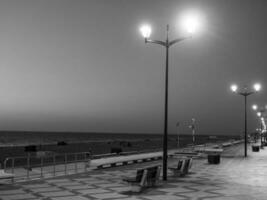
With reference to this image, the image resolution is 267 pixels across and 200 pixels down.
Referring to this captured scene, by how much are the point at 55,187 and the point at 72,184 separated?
91 cm

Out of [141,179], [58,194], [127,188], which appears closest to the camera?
[58,194]

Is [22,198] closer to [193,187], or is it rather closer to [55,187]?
[55,187]

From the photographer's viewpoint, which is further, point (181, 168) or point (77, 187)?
point (181, 168)

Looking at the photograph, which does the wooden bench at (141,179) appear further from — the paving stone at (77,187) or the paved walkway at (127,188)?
the paving stone at (77,187)

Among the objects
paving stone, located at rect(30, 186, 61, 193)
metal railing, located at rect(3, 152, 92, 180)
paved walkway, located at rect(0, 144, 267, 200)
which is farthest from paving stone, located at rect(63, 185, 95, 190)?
metal railing, located at rect(3, 152, 92, 180)

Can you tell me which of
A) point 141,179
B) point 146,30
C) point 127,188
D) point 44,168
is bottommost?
point 44,168

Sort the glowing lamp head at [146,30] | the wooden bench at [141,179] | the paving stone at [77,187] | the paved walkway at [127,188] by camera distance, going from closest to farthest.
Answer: the paved walkway at [127,188] < the wooden bench at [141,179] < the paving stone at [77,187] < the glowing lamp head at [146,30]

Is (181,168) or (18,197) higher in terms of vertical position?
(181,168)

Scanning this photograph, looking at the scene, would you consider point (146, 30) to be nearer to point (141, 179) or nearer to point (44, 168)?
point (141, 179)

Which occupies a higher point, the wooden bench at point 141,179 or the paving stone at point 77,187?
the wooden bench at point 141,179

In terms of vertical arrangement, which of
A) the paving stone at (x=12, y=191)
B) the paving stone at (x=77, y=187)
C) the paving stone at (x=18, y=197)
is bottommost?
the paving stone at (x=18, y=197)

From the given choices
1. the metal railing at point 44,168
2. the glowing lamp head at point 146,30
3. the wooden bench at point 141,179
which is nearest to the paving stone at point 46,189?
the wooden bench at point 141,179

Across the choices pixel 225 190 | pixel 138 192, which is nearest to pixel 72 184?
pixel 138 192

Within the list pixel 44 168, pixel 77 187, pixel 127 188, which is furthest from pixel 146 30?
pixel 44 168
